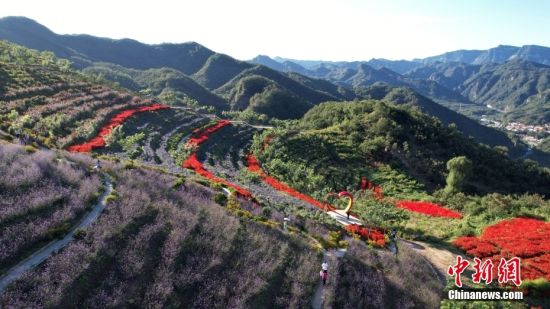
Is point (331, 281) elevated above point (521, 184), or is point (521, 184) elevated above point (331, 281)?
point (331, 281)

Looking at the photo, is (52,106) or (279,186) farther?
(52,106)

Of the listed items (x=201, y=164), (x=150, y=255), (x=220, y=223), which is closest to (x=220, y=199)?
(x=220, y=223)

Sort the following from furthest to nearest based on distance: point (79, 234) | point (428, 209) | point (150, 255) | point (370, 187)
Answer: point (370, 187) → point (428, 209) → point (150, 255) → point (79, 234)

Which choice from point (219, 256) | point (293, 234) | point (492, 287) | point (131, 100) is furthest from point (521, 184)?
point (131, 100)

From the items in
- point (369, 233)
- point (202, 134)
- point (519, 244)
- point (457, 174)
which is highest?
point (519, 244)

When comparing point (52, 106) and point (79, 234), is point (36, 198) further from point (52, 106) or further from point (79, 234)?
point (52, 106)

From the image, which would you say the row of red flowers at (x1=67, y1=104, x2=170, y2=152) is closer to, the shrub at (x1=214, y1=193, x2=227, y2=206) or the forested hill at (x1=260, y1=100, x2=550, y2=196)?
the forested hill at (x1=260, y1=100, x2=550, y2=196)

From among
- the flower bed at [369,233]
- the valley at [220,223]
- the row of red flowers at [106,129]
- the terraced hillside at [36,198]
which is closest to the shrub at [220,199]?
the valley at [220,223]

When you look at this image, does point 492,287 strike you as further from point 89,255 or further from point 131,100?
point 131,100
